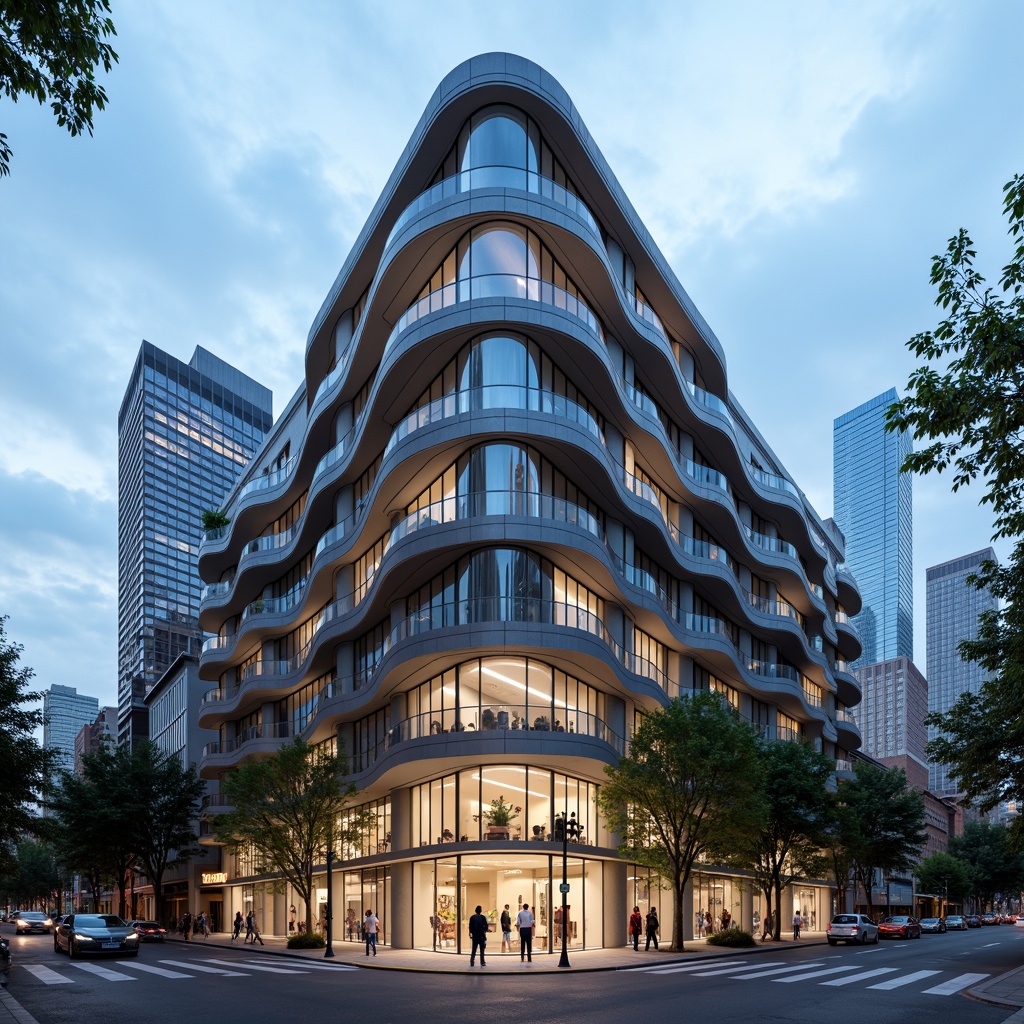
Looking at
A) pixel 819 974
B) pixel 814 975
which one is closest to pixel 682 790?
pixel 819 974

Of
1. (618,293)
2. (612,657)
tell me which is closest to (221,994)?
(612,657)

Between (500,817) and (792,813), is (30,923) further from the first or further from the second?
(792,813)

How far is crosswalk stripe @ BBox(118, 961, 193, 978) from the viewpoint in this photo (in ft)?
84.7

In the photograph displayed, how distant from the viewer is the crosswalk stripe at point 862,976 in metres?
23.7

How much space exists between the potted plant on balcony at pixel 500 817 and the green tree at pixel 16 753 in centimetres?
1532

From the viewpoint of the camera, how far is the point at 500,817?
121 ft

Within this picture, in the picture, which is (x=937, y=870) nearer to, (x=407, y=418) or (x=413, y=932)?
(x=413, y=932)

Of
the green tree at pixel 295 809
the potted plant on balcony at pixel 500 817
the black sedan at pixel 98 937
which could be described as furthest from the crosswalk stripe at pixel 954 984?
the black sedan at pixel 98 937

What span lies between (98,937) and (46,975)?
23.2ft

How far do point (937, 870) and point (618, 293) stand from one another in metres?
93.1

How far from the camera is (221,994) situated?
69.4ft

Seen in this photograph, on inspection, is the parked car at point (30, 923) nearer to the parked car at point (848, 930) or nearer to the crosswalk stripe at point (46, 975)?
the crosswalk stripe at point (46, 975)

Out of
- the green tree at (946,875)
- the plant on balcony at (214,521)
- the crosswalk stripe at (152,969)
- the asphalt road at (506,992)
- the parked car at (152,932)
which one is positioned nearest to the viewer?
the asphalt road at (506,992)

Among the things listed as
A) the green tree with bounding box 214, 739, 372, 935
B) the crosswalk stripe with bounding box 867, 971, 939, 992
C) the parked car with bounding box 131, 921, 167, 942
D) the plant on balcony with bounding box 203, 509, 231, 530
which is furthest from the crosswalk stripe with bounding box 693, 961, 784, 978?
the plant on balcony with bounding box 203, 509, 231, 530
